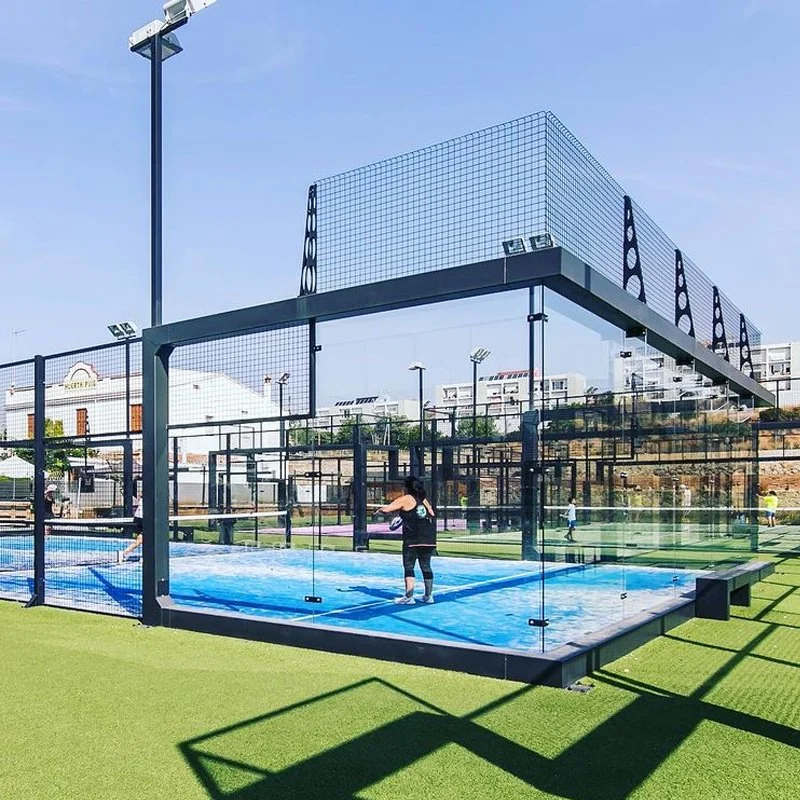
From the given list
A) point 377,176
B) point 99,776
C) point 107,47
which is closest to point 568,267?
point 377,176

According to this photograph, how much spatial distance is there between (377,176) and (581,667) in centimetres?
512

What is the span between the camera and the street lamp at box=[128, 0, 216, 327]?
Answer: 900 centimetres

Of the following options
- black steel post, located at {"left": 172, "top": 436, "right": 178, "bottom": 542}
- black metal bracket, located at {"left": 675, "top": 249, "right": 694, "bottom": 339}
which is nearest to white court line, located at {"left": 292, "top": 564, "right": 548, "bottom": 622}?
black metal bracket, located at {"left": 675, "top": 249, "right": 694, "bottom": 339}

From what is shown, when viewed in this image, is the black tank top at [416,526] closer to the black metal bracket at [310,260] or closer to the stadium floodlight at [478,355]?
the stadium floodlight at [478,355]

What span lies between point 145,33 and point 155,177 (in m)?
1.58

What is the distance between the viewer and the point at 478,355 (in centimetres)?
820

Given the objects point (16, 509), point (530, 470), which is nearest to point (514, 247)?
point (530, 470)

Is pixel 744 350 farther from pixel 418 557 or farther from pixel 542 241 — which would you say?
pixel 542 241

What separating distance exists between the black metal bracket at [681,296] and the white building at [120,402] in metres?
5.95

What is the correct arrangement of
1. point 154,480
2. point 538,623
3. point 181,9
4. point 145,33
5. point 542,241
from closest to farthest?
point 542,241, point 538,623, point 181,9, point 154,480, point 145,33

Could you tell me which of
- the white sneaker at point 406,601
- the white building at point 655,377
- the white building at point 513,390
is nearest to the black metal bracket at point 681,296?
the white building at point 655,377

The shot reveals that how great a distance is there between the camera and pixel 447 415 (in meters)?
12.6

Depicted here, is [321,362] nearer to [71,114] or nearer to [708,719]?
[708,719]

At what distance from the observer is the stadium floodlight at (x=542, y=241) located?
678 centimetres
